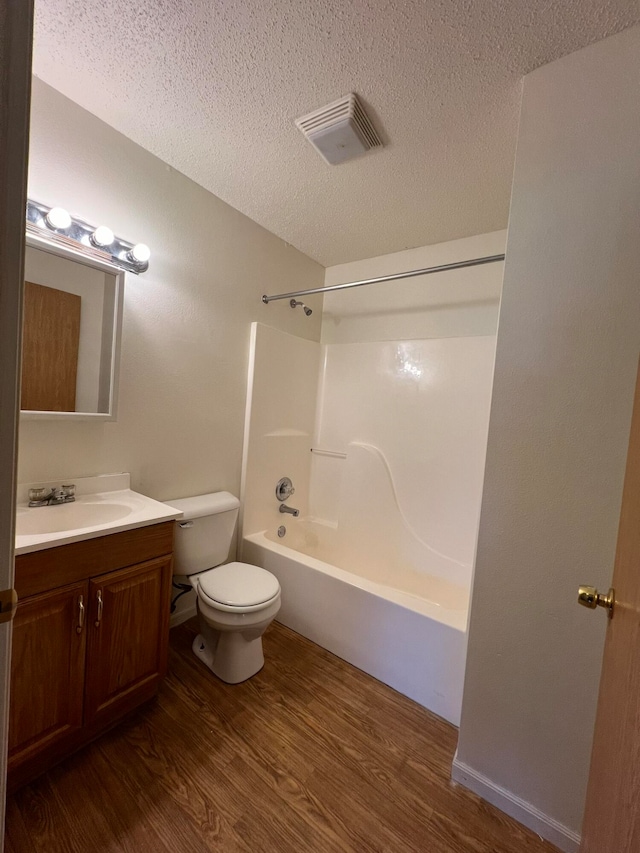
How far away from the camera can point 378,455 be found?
2463mm

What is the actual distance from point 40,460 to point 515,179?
201 cm

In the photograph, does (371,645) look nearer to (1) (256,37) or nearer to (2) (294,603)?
(2) (294,603)

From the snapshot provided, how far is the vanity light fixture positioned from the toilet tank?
3.84ft

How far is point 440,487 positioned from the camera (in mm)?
2215

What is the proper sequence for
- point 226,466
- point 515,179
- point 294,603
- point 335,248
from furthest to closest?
point 335,248 < point 226,466 < point 294,603 < point 515,179

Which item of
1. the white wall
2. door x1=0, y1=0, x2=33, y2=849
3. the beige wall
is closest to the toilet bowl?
the beige wall

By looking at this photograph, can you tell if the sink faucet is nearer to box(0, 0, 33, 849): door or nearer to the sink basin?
the sink basin

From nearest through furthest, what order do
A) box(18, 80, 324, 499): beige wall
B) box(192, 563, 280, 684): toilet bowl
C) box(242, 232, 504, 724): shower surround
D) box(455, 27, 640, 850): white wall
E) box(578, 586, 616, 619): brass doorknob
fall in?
box(578, 586, 616, 619): brass doorknob
box(455, 27, 640, 850): white wall
box(18, 80, 324, 499): beige wall
box(192, 563, 280, 684): toilet bowl
box(242, 232, 504, 724): shower surround

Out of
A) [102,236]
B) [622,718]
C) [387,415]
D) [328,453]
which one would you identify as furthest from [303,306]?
[622,718]

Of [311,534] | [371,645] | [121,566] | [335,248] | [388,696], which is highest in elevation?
[335,248]

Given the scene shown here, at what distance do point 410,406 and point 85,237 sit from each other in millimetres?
1938

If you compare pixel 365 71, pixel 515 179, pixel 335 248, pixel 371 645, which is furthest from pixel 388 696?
pixel 335 248

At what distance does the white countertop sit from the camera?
1.13 metres

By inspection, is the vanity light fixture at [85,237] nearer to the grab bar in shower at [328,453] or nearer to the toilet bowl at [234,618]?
the toilet bowl at [234,618]
